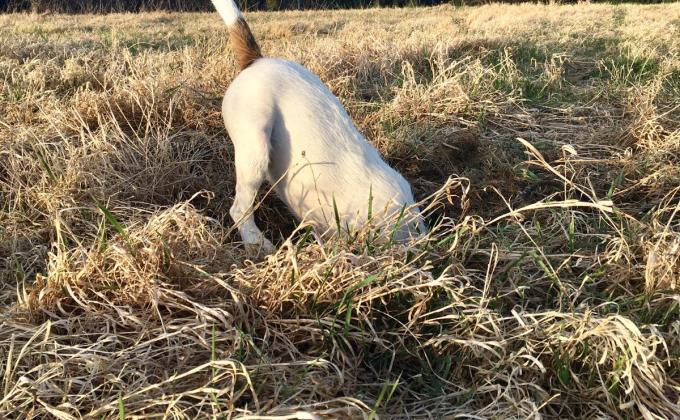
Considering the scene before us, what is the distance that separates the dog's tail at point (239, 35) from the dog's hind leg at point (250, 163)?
502 millimetres

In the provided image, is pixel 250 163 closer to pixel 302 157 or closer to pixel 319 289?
pixel 302 157

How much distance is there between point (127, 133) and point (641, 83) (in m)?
3.92

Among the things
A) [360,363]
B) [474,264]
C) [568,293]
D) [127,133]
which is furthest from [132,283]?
[127,133]

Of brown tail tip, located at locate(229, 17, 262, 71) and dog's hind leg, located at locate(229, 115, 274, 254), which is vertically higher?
brown tail tip, located at locate(229, 17, 262, 71)

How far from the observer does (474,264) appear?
2.19m

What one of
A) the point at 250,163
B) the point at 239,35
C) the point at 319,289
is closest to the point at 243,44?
the point at 239,35

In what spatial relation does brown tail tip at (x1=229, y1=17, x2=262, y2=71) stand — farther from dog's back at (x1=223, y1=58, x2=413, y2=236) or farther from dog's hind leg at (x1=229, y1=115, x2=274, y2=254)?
dog's hind leg at (x1=229, y1=115, x2=274, y2=254)

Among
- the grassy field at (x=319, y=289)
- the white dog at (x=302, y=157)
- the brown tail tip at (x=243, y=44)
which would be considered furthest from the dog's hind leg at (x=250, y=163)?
the brown tail tip at (x=243, y=44)

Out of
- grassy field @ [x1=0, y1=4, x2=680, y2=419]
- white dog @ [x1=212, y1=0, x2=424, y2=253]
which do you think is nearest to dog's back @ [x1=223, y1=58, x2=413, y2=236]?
white dog @ [x1=212, y1=0, x2=424, y2=253]

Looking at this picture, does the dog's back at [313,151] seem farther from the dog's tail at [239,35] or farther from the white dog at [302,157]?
the dog's tail at [239,35]

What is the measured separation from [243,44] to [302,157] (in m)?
0.83

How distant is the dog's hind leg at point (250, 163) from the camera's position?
246 centimetres

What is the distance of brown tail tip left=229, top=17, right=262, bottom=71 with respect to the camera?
2875mm

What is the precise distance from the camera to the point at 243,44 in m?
2.88
